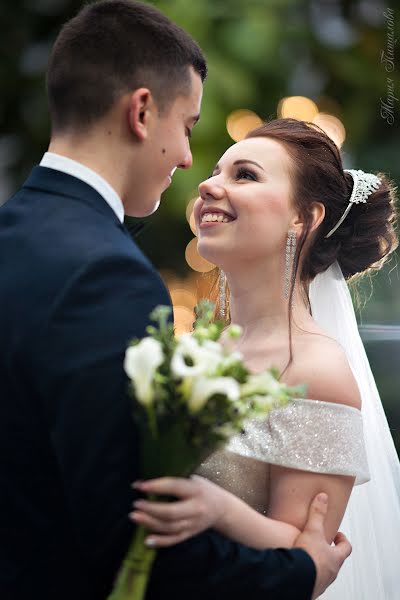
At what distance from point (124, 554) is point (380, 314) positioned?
7.33 feet

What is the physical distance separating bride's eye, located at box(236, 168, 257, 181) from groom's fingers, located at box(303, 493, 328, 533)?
3.42 ft

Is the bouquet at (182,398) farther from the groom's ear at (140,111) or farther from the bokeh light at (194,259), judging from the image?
the bokeh light at (194,259)

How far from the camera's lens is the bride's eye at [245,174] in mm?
3344

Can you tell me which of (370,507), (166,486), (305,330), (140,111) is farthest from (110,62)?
(370,507)

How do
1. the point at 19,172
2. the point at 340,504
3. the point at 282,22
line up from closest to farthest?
1. the point at 340,504
2. the point at 19,172
3. the point at 282,22

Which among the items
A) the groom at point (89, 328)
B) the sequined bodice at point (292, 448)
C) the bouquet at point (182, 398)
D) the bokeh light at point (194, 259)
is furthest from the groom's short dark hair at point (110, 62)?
the bokeh light at point (194, 259)

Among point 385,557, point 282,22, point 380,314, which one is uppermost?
point 282,22

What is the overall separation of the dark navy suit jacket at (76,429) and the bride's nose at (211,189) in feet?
3.03

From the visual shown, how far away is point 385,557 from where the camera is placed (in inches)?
138

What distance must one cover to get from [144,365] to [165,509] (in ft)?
1.07

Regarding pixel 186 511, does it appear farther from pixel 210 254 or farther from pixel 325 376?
pixel 210 254

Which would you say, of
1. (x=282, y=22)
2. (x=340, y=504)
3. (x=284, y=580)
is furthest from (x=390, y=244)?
(x=284, y=580)

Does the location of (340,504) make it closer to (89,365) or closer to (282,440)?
(282,440)

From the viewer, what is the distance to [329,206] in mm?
3500
